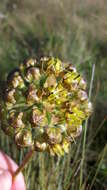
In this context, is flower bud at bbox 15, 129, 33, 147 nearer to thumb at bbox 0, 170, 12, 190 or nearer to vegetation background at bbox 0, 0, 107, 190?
thumb at bbox 0, 170, 12, 190

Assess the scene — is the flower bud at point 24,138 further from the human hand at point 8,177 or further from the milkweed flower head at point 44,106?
the human hand at point 8,177

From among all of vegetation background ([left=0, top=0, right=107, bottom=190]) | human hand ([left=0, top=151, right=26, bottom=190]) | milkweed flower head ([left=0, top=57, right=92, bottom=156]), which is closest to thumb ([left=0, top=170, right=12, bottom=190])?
human hand ([left=0, top=151, right=26, bottom=190])

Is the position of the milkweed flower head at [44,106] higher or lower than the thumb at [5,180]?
higher

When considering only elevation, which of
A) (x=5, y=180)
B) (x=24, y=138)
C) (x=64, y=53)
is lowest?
(x=5, y=180)

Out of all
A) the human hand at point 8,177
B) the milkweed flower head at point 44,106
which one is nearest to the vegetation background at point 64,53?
the human hand at point 8,177

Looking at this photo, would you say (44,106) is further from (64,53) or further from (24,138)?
(64,53)

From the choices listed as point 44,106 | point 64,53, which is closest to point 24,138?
point 44,106
